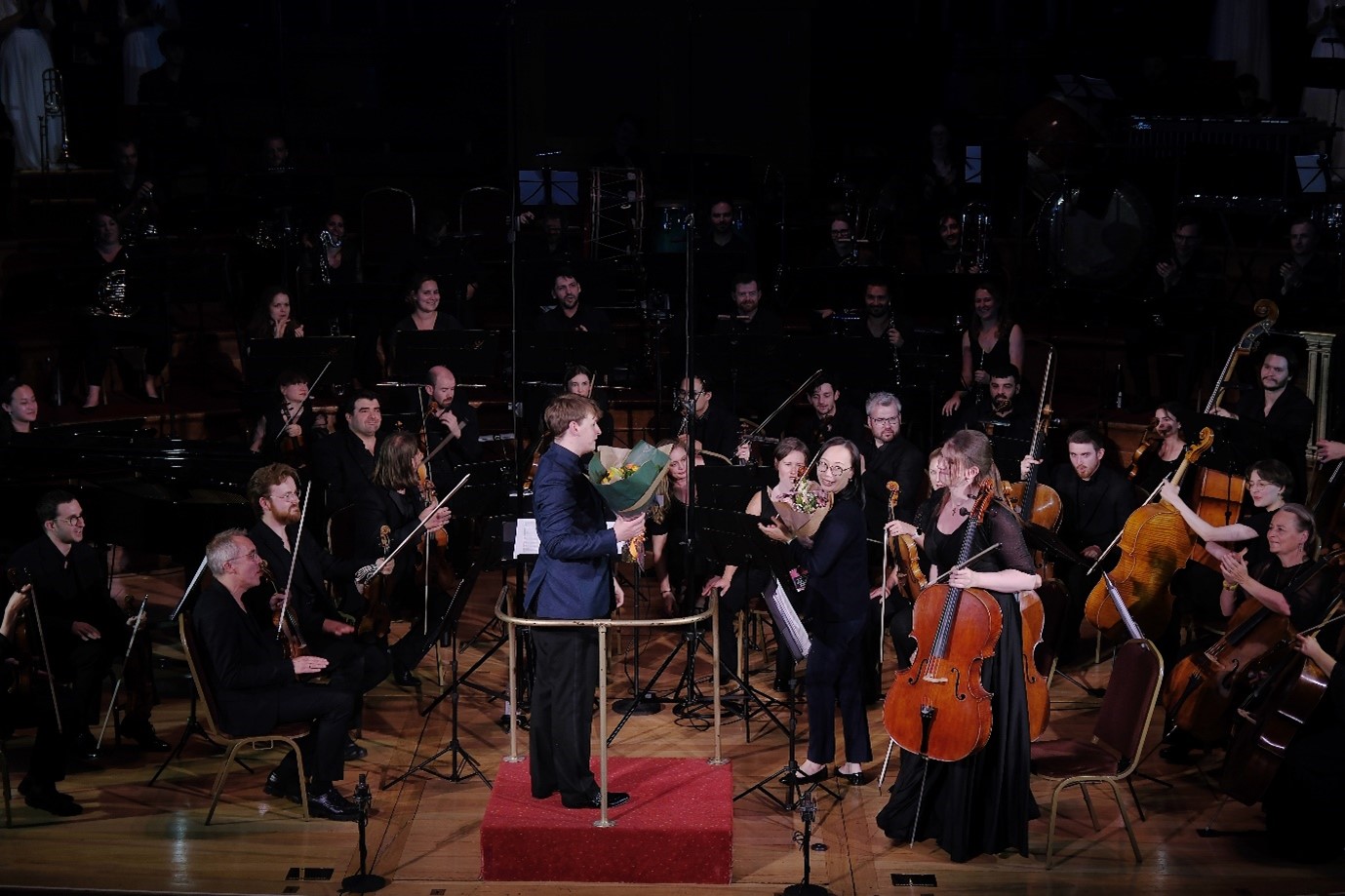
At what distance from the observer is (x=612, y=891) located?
6105 mm

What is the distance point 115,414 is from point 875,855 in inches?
229

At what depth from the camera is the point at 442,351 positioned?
930 centimetres

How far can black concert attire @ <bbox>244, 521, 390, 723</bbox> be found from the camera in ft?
23.7

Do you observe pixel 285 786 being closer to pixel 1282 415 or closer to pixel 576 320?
pixel 576 320

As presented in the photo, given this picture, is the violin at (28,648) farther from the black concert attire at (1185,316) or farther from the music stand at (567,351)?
the black concert attire at (1185,316)

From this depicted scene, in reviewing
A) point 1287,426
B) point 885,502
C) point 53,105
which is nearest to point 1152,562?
point 1287,426

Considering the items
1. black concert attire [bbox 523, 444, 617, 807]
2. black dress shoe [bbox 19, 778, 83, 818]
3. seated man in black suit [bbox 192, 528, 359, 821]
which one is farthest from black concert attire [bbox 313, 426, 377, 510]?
black concert attire [bbox 523, 444, 617, 807]

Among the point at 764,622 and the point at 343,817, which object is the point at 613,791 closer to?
the point at 343,817

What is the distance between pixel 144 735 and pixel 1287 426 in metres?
5.83

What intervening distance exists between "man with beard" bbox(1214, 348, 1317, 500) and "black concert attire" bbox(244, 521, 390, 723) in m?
4.47

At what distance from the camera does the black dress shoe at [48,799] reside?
6.91 meters

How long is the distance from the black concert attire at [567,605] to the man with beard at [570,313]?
13.5 ft

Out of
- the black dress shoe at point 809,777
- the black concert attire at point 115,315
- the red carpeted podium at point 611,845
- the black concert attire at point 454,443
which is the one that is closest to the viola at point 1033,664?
the black dress shoe at point 809,777

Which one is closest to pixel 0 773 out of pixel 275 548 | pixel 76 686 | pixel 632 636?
pixel 76 686
